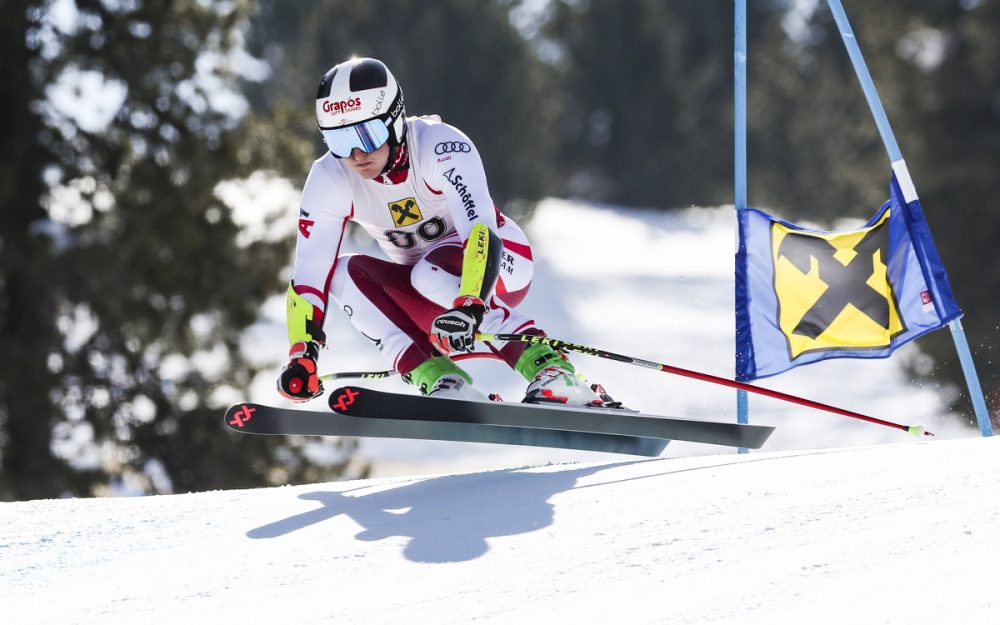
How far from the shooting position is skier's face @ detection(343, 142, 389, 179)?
15.8 ft

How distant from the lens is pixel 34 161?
1248 cm

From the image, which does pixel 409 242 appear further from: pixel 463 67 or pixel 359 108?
pixel 463 67

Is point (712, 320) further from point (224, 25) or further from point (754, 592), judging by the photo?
point (754, 592)

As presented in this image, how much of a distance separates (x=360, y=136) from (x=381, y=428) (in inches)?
43.3

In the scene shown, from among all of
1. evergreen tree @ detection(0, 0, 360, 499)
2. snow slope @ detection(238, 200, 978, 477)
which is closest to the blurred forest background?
evergreen tree @ detection(0, 0, 360, 499)

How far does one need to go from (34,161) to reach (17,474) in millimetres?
3095

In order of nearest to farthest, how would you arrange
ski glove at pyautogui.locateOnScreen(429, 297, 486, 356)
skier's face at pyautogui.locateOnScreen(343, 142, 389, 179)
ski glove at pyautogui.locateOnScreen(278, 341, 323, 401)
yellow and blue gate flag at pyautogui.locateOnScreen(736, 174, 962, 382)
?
ski glove at pyautogui.locateOnScreen(429, 297, 486, 356)
ski glove at pyautogui.locateOnScreen(278, 341, 323, 401)
skier's face at pyautogui.locateOnScreen(343, 142, 389, 179)
yellow and blue gate flag at pyautogui.locateOnScreen(736, 174, 962, 382)

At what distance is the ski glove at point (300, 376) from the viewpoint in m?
4.69

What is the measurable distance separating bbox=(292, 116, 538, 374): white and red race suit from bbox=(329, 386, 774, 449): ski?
0.44m

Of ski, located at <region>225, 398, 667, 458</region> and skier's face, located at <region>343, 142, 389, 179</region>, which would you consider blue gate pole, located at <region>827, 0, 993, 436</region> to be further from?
skier's face, located at <region>343, 142, 389, 179</region>

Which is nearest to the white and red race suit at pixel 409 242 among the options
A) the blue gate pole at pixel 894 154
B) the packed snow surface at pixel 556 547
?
the packed snow surface at pixel 556 547

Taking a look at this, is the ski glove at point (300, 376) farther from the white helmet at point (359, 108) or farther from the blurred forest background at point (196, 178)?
the blurred forest background at point (196, 178)

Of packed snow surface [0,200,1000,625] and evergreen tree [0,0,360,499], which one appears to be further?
evergreen tree [0,0,360,499]

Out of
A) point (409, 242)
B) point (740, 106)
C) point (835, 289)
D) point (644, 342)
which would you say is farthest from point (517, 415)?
point (644, 342)
